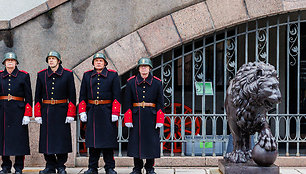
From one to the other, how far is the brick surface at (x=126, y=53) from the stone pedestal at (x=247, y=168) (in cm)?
327

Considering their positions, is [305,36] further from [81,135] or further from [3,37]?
[3,37]

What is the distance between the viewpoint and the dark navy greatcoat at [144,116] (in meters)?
5.98

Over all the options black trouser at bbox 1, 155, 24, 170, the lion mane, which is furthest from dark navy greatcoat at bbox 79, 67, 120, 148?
the lion mane

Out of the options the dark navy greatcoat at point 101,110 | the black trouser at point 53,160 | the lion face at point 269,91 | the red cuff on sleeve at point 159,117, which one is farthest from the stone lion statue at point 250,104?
the black trouser at point 53,160

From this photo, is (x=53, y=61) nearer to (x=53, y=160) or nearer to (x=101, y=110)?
(x=101, y=110)

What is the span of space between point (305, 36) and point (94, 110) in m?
5.30

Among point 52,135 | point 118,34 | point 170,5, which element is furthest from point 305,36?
point 52,135

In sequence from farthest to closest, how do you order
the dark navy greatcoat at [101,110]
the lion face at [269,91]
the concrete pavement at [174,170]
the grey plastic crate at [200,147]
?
1. the grey plastic crate at [200,147]
2. the concrete pavement at [174,170]
3. the dark navy greatcoat at [101,110]
4. the lion face at [269,91]

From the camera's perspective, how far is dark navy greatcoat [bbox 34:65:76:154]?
6188mm

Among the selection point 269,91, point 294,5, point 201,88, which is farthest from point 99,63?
point 294,5

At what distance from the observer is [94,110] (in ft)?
20.1

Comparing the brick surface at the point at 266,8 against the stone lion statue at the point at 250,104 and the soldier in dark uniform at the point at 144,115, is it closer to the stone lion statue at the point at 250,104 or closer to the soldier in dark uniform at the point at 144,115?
the soldier in dark uniform at the point at 144,115

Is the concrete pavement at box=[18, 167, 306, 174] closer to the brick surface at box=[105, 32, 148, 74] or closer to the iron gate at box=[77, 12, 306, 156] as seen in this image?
the iron gate at box=[77, 12, 306, 156]

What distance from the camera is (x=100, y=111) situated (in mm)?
6129
